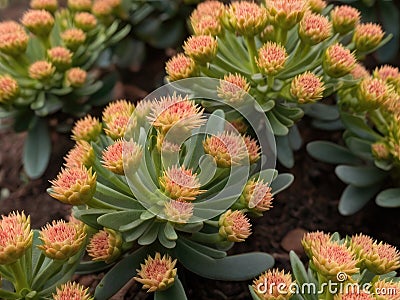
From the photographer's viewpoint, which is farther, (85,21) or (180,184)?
(85,21)

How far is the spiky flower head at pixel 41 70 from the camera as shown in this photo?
1.71m

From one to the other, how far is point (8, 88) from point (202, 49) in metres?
0.66

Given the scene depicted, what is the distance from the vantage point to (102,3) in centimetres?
204

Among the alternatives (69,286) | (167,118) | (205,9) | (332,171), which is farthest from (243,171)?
(332,171)

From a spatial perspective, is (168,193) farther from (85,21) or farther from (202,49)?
(85,21)

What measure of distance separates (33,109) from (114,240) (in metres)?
0.75

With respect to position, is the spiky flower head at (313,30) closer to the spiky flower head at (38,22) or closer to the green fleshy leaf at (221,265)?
the green fleshy leaf at (221,265)

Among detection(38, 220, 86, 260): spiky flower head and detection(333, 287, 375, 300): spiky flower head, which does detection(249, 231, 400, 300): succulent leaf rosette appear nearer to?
detection(333, 287, 375, 300): spiky flower head

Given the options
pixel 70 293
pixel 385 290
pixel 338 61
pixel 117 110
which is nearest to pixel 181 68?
pixel 117 110

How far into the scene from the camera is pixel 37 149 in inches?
76.8

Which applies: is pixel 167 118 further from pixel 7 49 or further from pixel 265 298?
pixel 7 49

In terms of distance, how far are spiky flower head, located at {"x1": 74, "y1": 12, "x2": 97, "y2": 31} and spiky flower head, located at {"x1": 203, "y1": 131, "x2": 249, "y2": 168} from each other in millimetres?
814

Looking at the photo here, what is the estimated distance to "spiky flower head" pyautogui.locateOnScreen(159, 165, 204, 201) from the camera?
117cm

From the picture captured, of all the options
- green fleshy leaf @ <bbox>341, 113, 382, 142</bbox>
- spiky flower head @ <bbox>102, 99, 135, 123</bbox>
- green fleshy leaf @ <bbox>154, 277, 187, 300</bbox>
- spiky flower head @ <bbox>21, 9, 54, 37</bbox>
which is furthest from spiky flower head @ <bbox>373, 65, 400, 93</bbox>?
spiky flower head @ <bbox>21, 9, 54, 37</bbox>
